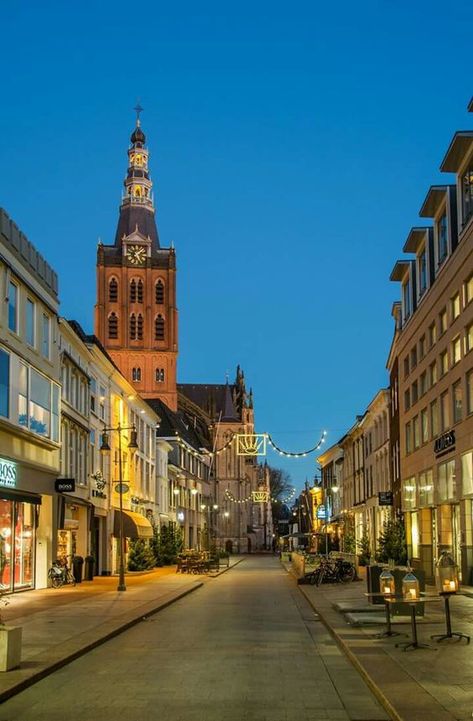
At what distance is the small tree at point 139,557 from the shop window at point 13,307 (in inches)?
905

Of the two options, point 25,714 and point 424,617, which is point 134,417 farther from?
point 25,714

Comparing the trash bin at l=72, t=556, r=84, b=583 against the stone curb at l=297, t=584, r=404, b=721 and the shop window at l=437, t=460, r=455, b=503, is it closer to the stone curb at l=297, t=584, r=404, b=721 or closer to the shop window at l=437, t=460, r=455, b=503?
the shop window at l=437, t=460, r=455, b=503

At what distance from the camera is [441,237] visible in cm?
3809

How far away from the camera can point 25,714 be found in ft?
37.0

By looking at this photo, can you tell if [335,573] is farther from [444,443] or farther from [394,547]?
[444,443]

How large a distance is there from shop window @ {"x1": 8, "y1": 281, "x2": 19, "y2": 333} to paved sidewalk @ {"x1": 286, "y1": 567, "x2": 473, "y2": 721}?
47.1ft

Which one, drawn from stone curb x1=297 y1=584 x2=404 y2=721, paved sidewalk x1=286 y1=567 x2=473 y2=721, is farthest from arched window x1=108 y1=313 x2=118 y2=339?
stone curb x1=297 y1=584 x2=404 y2=721

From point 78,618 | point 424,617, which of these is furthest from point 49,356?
point 424,617

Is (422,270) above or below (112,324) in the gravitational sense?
below

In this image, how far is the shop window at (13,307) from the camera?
31.2 metres

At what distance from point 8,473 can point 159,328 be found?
105 metres

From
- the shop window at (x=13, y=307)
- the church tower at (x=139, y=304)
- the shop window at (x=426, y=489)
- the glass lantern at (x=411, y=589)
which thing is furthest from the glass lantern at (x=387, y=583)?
the church tower at (x=139, y=304)

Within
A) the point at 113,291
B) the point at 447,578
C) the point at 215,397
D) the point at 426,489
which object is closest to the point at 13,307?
the point at 426,489

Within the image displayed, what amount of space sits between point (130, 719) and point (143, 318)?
12481cm
